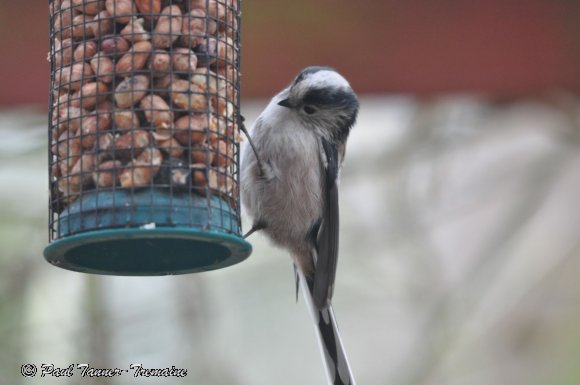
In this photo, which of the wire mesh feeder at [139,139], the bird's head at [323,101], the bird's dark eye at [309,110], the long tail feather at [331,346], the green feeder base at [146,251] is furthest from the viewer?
the long tail feather at [331,346]

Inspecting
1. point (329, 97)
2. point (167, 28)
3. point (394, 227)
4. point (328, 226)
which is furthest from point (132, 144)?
point (394, 227)

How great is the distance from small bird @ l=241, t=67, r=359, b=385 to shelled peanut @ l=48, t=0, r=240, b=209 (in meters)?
0.60

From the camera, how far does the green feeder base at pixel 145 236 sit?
9.55 ft

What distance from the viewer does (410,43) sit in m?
3.73

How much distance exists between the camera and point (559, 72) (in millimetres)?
3684

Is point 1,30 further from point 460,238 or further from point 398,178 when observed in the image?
point 460,238

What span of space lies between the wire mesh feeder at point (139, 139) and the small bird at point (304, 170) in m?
0.58

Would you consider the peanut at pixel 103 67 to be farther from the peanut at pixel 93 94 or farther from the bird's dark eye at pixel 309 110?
the bird's dark eye at pixel 309 110

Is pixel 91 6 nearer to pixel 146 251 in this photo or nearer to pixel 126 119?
pixel 126 119

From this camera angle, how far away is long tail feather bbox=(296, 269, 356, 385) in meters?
3.99

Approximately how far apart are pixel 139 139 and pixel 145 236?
12.3 inches

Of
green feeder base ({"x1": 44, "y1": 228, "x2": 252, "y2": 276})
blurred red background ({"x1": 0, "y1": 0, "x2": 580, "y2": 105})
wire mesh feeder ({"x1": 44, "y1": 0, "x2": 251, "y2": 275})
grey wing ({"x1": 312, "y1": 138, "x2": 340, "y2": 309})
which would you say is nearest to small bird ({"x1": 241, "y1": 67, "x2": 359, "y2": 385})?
grey wing ({"x1": 312, "y1": 138, "x2": 340, "y2": 309})

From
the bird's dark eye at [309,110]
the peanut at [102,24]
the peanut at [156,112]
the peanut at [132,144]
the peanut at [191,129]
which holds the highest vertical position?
the peanut at [102,24]

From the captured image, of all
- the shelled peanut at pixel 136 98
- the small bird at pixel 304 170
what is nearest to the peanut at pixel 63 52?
the shelled peanut at pixel 136 98
